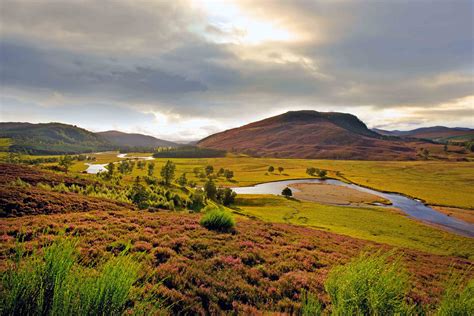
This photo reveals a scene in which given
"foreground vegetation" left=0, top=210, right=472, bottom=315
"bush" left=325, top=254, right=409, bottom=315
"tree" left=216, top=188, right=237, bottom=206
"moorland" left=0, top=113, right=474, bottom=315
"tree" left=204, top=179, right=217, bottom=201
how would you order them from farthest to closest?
"tree" left=216, top=188, right=237, bottom=206 → "tree" left=204, top=179, right=217, bottom=201 → "bush" left=325, top=254, right=409, bottom=315 → "foreground vegetation" left=0, top=210, right=472, bottom=315 → "moorland" left=0, top=113, right=474, bottom=315

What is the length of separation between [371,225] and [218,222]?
117 feet

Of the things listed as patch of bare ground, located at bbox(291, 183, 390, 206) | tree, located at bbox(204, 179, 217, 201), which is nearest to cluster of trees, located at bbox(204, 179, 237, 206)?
tree, located at bbox(204, 179, 217, 201)

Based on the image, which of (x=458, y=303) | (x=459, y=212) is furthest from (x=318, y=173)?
(x=458, y=303)

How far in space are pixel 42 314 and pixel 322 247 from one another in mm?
17444

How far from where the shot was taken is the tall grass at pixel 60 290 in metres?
3.21

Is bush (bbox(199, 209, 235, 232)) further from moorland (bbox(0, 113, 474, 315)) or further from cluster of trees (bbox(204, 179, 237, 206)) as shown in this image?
cluster of trees (bbox(204, 179, 237, 206))

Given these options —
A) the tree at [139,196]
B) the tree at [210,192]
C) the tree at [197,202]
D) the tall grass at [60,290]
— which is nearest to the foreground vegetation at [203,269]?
the tall grass at [60,290]

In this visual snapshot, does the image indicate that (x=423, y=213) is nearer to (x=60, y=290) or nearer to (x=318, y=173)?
(x=318, y=173)

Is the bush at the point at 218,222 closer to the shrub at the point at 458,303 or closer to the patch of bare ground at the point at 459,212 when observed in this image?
the shrub at the point at 458,303

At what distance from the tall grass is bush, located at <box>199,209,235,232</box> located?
13.2 m

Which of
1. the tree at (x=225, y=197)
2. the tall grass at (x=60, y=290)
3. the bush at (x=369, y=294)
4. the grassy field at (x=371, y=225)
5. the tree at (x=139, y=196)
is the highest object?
the tall grass at (x=60, y=290)

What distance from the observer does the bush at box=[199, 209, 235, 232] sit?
55.0ft

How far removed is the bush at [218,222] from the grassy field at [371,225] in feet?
71.2

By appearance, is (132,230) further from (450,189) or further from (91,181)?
(450,189)
